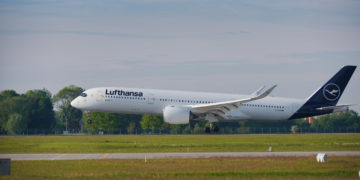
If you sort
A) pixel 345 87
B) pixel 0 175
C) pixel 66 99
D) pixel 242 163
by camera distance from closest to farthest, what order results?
pixel 0 175 → pixel 242 163 → pixel 345 87 → pixel 66 99

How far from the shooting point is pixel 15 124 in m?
60.6

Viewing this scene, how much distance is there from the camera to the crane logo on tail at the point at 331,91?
176ft

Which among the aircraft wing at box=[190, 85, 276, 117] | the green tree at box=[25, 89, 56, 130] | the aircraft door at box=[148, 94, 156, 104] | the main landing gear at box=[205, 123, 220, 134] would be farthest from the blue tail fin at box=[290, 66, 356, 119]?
the green tree at box=[25, 89, 56, 130]

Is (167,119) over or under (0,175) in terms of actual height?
over

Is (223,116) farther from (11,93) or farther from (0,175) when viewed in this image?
(11,93)

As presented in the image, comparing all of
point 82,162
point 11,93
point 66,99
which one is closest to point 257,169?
point 82,162

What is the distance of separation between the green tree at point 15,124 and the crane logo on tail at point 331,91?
112 feet

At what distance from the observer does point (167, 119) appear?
157 ft

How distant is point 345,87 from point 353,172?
36.4 meters

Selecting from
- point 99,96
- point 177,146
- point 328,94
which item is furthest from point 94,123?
point 177,146

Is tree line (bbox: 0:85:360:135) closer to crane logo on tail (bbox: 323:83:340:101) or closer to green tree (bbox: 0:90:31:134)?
green tree (bbox: 0:90:31:134)

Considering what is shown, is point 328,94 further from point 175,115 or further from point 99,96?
point 99,96

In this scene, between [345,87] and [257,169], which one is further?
[345,87]

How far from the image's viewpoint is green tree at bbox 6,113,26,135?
5969 cm
